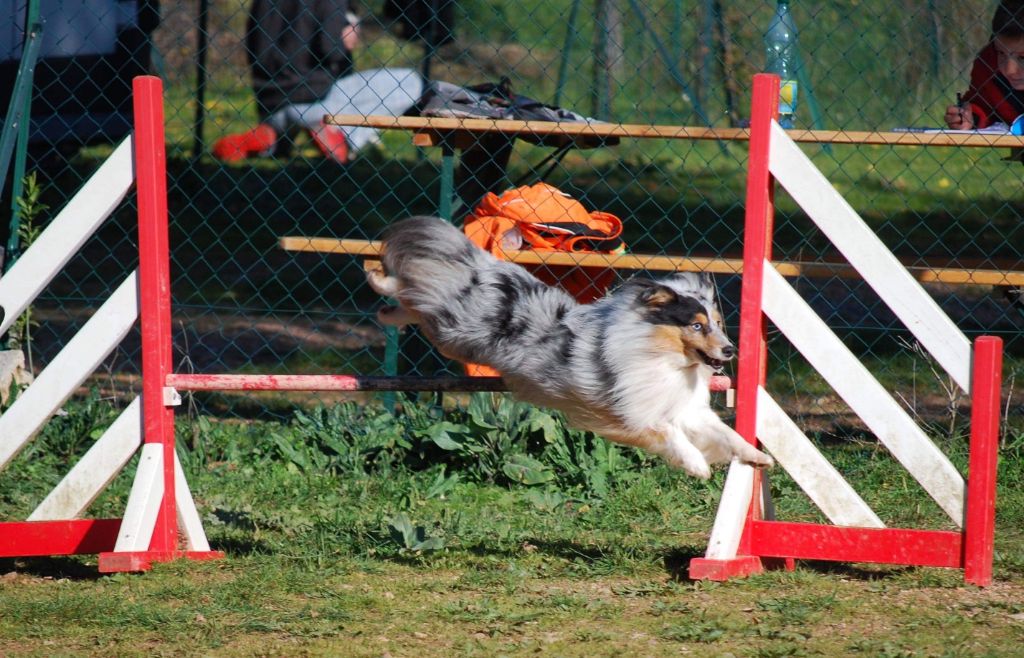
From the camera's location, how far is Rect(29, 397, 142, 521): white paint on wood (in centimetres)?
408

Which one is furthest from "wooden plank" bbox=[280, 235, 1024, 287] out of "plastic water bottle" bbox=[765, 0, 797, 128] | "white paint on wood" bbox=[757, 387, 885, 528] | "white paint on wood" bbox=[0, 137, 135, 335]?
"white paint on wood" bbox=[0, 137, 135, 335]

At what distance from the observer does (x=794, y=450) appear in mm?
3900

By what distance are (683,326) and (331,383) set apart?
119cm

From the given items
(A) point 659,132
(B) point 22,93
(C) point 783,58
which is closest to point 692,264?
(A) point 659,132

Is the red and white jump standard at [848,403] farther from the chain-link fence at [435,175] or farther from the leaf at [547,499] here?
the chain-link fence at [435,175]

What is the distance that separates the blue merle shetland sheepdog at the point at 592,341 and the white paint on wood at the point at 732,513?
0.22 ft

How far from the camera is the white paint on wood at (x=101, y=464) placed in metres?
4.08

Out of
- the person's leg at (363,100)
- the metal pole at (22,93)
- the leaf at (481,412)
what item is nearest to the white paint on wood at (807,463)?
the leaf at (481,412)

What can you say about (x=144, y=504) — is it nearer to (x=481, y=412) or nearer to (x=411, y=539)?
(x=411, y=539)

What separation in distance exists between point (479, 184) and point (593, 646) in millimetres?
3271

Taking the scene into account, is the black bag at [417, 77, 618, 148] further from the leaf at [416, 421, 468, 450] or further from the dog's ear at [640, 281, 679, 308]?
the dog's ear at [640, 281, 679, 308]

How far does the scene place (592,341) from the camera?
3988 mm

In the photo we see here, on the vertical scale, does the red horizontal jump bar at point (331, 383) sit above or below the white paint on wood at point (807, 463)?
above

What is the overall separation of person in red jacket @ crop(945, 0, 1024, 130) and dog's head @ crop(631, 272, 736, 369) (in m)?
2.28
